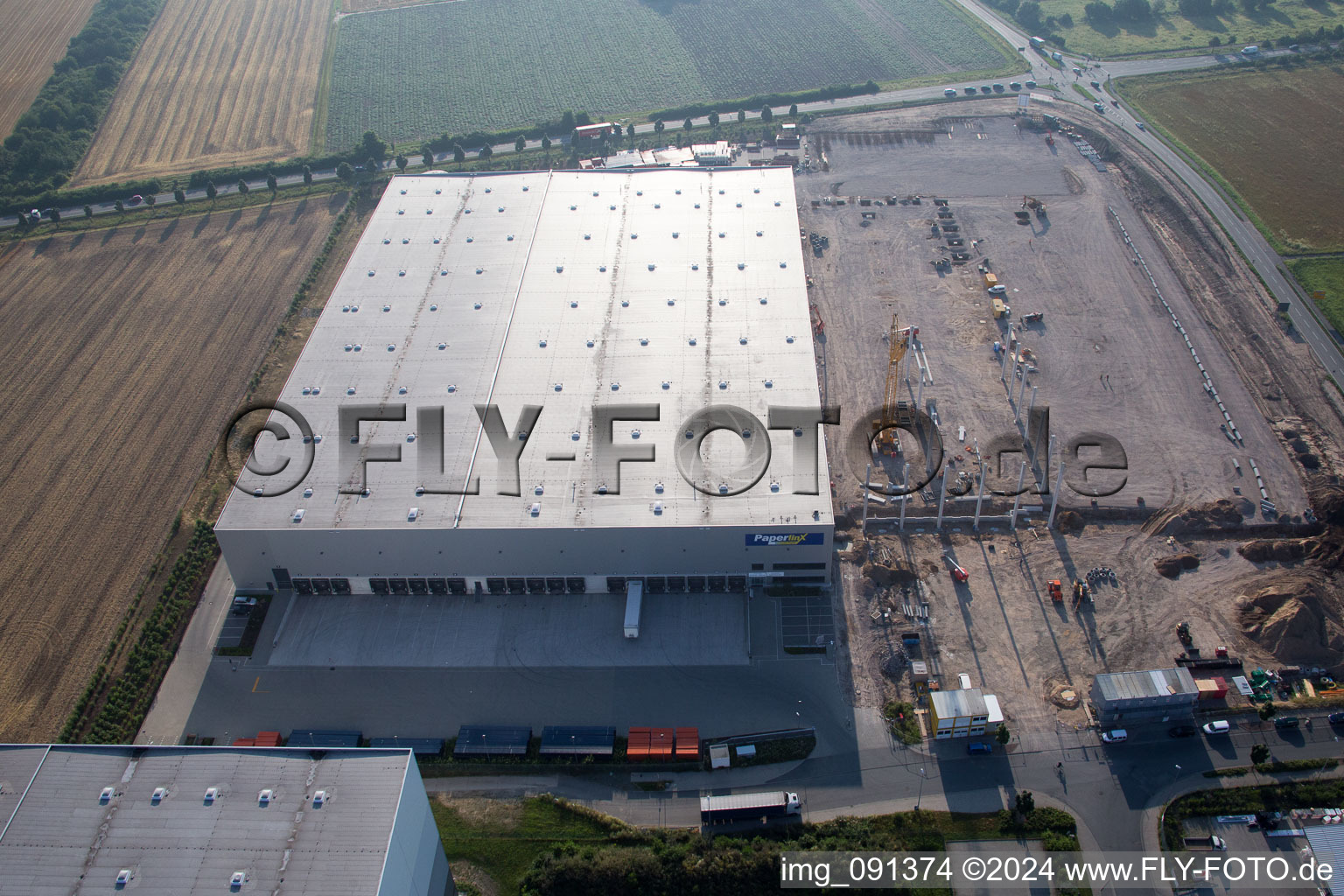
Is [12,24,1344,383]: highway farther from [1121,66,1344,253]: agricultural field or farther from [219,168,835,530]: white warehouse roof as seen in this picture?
[219,168,835,530]: white warehouse roof

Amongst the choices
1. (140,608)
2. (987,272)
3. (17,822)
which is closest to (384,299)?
(140,608)

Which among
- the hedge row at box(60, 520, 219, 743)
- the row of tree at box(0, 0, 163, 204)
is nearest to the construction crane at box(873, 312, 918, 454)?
the hedge row at box(60, 520, 219, 743)

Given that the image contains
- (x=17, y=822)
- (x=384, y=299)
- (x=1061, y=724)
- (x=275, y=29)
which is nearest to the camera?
(x=17, y=822)

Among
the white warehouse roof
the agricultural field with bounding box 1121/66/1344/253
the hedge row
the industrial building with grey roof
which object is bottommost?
the industrial building with grey roof

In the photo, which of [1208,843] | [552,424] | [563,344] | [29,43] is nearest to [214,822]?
[552,424]

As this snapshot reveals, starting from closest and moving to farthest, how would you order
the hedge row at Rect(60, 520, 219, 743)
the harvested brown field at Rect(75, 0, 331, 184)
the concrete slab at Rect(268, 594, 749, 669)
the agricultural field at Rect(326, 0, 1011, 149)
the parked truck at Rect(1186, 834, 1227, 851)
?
1. the parked truck at Rect(1186, 834, 1227, 851)
2. the hedge row at Rect(60, 520, 219, 743)
3. the concrete slab at Rect(268, 594, 749, 669)
4. the harvested brown field at Rect(75, 0, 331, 184)
5. the agricultural field at Rect(326, 0, 1011, 149)

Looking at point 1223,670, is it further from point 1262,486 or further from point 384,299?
point 384,299

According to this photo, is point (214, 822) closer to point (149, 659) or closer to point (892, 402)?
point (149, 659)

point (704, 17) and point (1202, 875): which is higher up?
point (704, 17)
